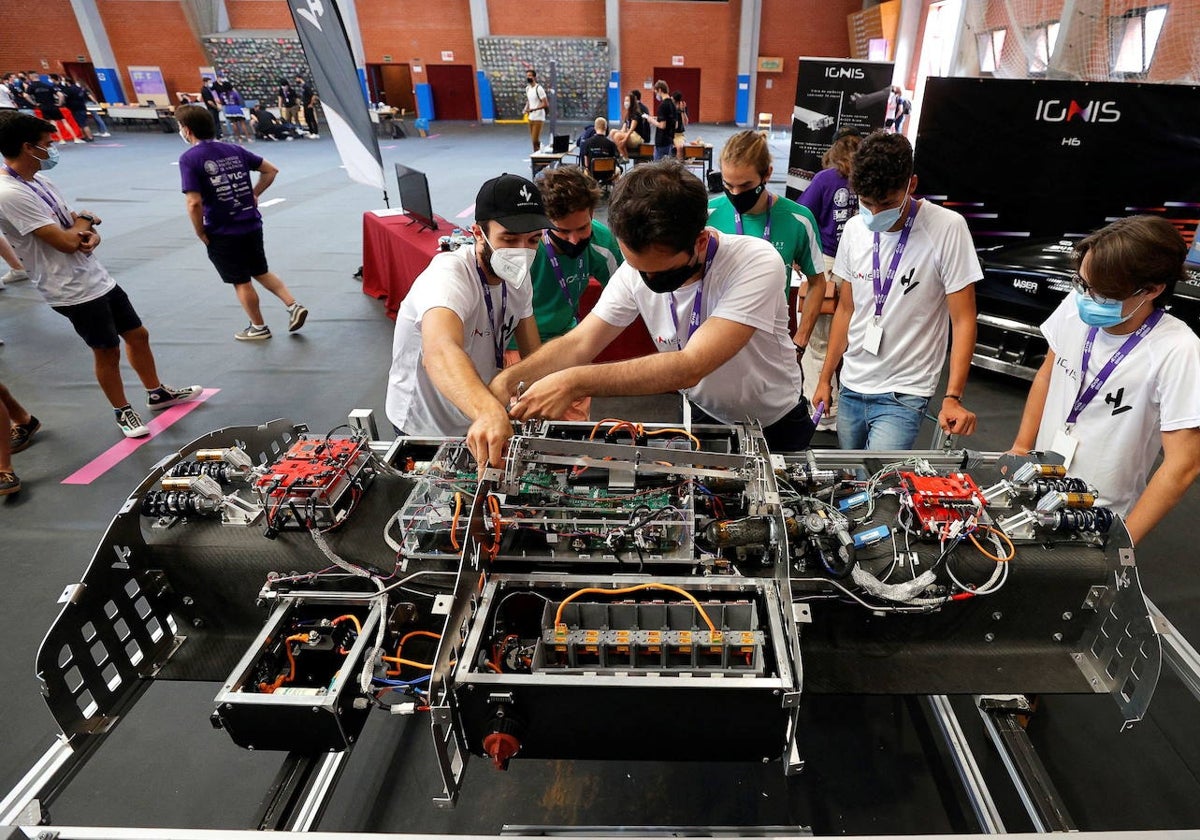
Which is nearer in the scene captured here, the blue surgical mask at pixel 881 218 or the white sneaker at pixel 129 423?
the blue surgical mask at pixel 881 218

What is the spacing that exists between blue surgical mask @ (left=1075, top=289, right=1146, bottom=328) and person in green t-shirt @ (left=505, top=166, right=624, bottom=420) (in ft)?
5.34

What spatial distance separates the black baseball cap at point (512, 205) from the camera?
1.84 meters

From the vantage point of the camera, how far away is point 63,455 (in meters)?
3.73

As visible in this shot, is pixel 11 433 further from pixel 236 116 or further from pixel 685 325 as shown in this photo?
pixel 236 116

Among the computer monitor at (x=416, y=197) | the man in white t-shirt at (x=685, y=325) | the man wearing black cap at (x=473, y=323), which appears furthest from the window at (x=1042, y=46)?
the man wearing black cap at (x=473, y=323)

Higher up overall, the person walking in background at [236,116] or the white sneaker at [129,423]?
the person walking in background at [236,116]

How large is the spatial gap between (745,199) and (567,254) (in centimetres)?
88

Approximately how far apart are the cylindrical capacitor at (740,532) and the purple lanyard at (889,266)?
1.29 metres

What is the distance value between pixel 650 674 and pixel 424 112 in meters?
22.7

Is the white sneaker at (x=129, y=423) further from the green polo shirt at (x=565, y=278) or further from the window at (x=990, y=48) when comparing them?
the window at (x=990, y=48)

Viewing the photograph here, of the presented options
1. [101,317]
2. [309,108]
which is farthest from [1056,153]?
[309,108]

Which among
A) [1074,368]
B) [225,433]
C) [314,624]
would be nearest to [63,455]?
[225,433]

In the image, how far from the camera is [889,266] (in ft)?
7.40

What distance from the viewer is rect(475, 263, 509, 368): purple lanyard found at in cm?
206
